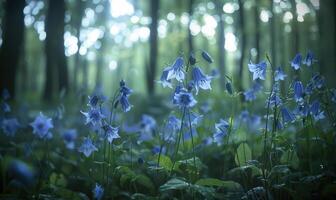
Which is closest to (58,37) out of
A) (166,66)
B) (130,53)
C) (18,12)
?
(18,12)

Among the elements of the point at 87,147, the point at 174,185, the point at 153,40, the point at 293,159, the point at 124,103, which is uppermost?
the point at 153,40

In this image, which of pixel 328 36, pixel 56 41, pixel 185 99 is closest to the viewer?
pixel 185 99

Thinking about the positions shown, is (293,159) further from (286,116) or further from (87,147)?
(87,147)

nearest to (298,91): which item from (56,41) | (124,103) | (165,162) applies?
(165,162)

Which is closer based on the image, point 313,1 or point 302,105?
point 302,105

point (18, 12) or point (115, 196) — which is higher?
point (18, 12)

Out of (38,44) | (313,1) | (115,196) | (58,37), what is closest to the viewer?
(115,196)

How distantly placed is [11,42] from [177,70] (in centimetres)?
695

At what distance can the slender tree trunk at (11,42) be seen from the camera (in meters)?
8.77

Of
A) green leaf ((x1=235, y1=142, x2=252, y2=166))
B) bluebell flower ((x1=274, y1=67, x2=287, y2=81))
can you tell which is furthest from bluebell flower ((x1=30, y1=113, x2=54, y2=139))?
bluebell flower ((x1=274, y1=67, x2=287, y2=81))

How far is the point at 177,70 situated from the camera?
328cm

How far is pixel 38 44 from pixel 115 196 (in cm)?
2460

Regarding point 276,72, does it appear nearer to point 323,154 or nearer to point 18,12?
point 323,154

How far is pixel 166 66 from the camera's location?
3445 mm
